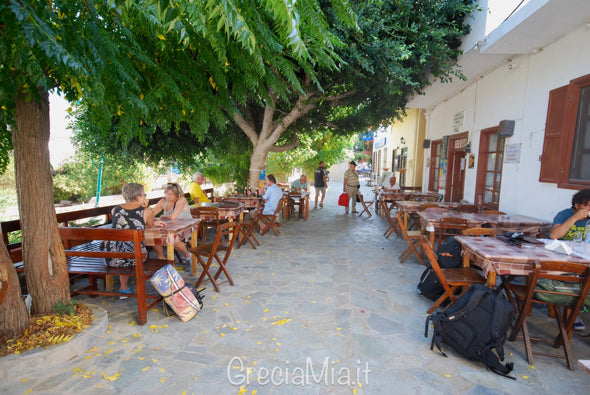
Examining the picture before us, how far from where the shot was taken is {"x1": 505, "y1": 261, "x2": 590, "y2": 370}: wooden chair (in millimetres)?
2605

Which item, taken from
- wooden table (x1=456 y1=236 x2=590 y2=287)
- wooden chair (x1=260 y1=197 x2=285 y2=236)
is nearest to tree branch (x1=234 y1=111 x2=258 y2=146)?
wooden chair (x1=260 y1=197 x2=285 y2=236)

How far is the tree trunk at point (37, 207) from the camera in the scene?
2.63m

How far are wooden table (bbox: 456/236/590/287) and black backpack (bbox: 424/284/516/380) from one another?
0.90 feet

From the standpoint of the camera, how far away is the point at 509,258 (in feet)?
9.68

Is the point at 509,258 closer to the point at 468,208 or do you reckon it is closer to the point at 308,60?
the point at 468,208

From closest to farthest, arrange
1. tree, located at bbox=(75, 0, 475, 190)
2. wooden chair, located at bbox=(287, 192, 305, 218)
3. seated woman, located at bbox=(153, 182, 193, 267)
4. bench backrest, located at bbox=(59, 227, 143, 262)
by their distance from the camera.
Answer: tree, located at bbox=(75, 0, 475, 190) < bench backrest, located at bbox=(59, 227, 143, 262) < seated woman, located at bbox=(153, 182, 193, 267) < wooden chair, located at bbox=(287, 192, 305, 218)

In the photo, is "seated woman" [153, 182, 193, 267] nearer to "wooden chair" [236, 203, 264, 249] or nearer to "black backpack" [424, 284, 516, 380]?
"wooden chair" [236, 203, 264, 249]

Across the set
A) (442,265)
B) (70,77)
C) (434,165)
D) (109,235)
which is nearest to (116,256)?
(109,235)

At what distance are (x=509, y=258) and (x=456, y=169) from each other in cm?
A: 700

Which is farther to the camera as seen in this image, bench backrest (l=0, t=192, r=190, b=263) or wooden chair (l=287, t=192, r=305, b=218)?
wooden chair (l=287, t=192, r=305, b=218)

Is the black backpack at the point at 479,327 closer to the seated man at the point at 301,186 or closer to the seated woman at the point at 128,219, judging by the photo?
the seated woman at the point at 128,219

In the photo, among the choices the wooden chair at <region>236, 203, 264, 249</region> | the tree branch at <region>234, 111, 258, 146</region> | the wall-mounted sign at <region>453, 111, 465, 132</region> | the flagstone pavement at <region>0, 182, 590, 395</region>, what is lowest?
the flagstone pavement at <region>0, 182, 590, 395</region>

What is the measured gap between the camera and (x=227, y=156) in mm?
10562

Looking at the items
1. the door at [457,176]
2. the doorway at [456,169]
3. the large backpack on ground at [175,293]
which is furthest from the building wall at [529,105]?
the large backpack on ground at [175,293]
